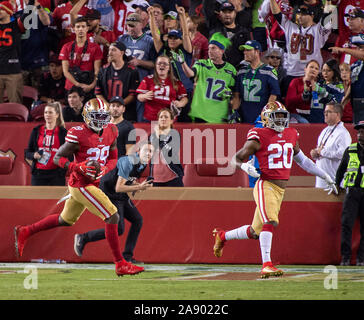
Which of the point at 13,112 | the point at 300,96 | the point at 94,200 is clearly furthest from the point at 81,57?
the point at 94,200

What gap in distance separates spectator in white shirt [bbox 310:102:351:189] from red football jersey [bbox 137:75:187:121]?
2.30 m

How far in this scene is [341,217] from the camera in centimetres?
962

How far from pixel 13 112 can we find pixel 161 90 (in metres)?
2.39

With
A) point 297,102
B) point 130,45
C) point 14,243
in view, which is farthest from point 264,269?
point 130,45

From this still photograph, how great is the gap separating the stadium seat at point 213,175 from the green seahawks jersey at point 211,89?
109cm

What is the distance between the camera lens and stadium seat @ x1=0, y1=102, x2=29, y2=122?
11789 millimetres

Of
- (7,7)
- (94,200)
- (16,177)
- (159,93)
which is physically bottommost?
(16,177)

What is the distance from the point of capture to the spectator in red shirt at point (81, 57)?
1216 centimetres

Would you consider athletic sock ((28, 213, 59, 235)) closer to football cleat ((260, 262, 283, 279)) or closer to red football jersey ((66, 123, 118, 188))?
red football jersey ((66, 123, 118, 188))

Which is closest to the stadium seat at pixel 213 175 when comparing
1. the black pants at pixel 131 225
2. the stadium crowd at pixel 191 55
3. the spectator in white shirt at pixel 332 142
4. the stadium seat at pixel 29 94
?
the stadium crowd at pixel 191 55

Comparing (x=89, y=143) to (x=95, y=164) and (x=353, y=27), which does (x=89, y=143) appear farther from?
(x=353, y=27)

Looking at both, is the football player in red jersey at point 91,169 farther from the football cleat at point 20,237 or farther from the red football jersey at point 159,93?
the red football jersey at point 159,93

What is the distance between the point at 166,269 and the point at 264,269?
1.55m

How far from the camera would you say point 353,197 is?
9539 mm
